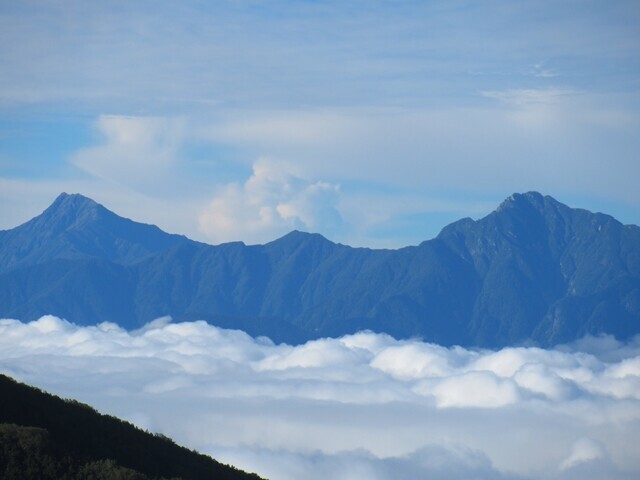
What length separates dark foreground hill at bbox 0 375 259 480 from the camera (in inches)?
2420

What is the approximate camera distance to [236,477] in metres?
79.2

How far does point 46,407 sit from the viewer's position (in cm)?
7681

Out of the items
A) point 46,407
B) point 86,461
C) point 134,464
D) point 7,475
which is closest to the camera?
point 7,475

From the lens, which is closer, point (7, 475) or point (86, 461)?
point (7, 475)

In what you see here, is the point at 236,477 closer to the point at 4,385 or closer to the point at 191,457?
the point at 191,457

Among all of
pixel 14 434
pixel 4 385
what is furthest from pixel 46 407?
pixel 14 434

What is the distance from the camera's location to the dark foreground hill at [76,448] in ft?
202

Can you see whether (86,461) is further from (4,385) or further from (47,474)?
(4,385)

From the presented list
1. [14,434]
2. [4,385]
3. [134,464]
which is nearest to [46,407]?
[4,385]

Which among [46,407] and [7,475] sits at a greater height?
[46,407]

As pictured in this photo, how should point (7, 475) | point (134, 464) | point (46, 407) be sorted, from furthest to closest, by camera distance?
point (46, 407) < point (134, 464) < point (7, 475)

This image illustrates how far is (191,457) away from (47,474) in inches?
816

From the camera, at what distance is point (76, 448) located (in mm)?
67625

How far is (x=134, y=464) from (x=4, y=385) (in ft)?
46.7
